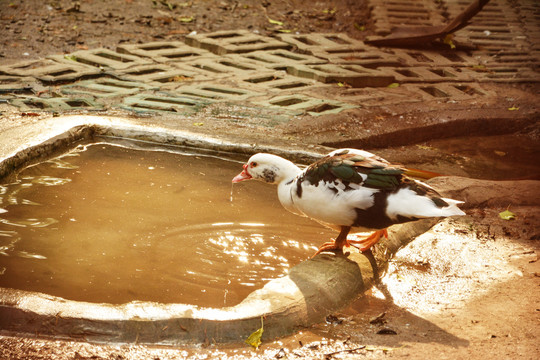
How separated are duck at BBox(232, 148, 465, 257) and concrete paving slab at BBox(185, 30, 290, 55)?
553 cm

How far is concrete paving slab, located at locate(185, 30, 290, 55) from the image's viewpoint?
29.7 feet

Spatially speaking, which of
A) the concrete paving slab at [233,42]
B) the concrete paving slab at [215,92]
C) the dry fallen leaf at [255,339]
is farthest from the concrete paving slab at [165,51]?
the dry fallen leaf at [255,339]

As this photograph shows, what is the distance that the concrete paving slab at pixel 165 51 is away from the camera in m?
8.53

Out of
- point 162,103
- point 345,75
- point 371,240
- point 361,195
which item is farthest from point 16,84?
point 361,195

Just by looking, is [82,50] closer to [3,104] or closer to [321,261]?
[3,104]

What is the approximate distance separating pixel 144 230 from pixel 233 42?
5.73 metres

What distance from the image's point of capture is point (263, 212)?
4504 mm

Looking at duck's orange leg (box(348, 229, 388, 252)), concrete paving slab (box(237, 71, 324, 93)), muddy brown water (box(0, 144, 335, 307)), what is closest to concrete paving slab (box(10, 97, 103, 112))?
muddy brown water (box(0, 144, 335, 307))

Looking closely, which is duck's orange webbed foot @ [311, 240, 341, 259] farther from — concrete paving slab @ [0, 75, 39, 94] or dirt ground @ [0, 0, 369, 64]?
dirt ground @ [0, 0, 369, 64]

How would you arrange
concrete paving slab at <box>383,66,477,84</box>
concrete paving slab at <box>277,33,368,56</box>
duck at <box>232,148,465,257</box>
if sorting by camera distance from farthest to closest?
concrete paving slab at <box>277,33,368,56</box>, concrete paving slab at <box>383,66,477,84</box>, duck at <box>232,148,465,257</box>

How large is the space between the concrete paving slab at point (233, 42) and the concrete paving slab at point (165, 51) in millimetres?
149

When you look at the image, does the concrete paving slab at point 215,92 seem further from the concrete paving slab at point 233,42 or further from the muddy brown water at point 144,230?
the muddy brown water at point 144,230

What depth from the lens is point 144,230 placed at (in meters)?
4.11

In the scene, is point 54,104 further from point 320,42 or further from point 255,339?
point 320,42
